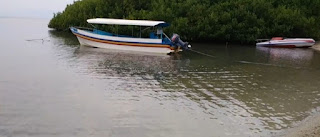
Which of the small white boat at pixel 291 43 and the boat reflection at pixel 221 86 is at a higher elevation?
the small white boat at pixel 291 43

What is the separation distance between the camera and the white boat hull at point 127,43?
92.0 ft

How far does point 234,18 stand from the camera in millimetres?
37469

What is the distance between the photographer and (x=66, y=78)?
55.2 ft

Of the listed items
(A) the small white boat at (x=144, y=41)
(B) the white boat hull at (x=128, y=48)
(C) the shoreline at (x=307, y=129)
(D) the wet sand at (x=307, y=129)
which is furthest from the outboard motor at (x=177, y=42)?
(D) the wet sand at (x=307, y=129)

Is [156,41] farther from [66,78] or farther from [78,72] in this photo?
[66,78]

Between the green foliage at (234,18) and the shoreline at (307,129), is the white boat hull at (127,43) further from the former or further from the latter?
the shoreline at (307,129)

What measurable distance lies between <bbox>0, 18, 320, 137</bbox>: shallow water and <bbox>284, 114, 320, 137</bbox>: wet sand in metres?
0.35

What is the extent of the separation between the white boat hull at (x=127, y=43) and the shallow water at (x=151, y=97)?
4.52 metres

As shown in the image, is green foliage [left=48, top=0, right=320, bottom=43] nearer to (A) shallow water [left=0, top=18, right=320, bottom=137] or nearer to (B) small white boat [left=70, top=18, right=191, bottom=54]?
(B) small white boat [left=70, top=18, right=191, bottom=54]

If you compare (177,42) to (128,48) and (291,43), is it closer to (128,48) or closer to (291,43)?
(128,48)

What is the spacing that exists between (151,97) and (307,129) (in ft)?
21.0

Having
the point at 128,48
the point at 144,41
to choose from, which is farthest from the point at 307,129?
the point at 128,48

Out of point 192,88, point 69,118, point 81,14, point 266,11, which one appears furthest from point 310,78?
point 81,14

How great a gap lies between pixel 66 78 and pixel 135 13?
25.4 m
